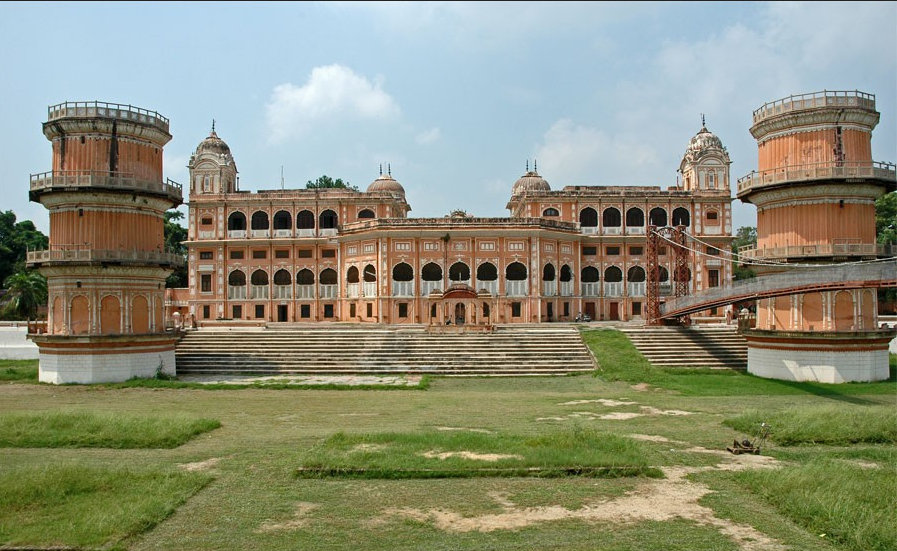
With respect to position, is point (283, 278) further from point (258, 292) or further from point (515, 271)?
point (515, 271)

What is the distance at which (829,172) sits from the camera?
96.8 feet

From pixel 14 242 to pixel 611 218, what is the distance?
181ft

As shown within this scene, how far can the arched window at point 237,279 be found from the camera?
54.1 metres

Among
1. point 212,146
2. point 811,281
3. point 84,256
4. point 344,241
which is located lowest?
point 811,281

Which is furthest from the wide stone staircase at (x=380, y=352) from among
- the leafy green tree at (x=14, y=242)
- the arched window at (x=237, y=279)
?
the leafy green tree at (x=14, y=242)

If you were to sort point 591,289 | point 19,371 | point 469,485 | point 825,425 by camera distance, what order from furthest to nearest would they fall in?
1. point 591,289
2. point 19,371
3. point 825,425
4. point 469,485

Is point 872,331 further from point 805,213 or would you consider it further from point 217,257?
point 217,257

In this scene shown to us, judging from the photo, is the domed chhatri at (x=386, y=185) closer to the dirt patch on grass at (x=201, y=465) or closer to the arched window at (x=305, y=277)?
the arched window at (x=305, y=277)

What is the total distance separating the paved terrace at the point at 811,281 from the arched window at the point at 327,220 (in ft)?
97.9

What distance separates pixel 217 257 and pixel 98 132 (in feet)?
77.6

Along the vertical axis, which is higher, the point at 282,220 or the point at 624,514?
the point at 282,220

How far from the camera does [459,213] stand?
54.3 m

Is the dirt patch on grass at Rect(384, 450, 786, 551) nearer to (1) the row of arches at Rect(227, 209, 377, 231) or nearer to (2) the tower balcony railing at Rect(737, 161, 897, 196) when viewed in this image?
(2) the tower balcony railing at Rect(737, 161, 897, 196)


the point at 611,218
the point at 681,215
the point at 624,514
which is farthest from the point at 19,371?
the point at 681,215
